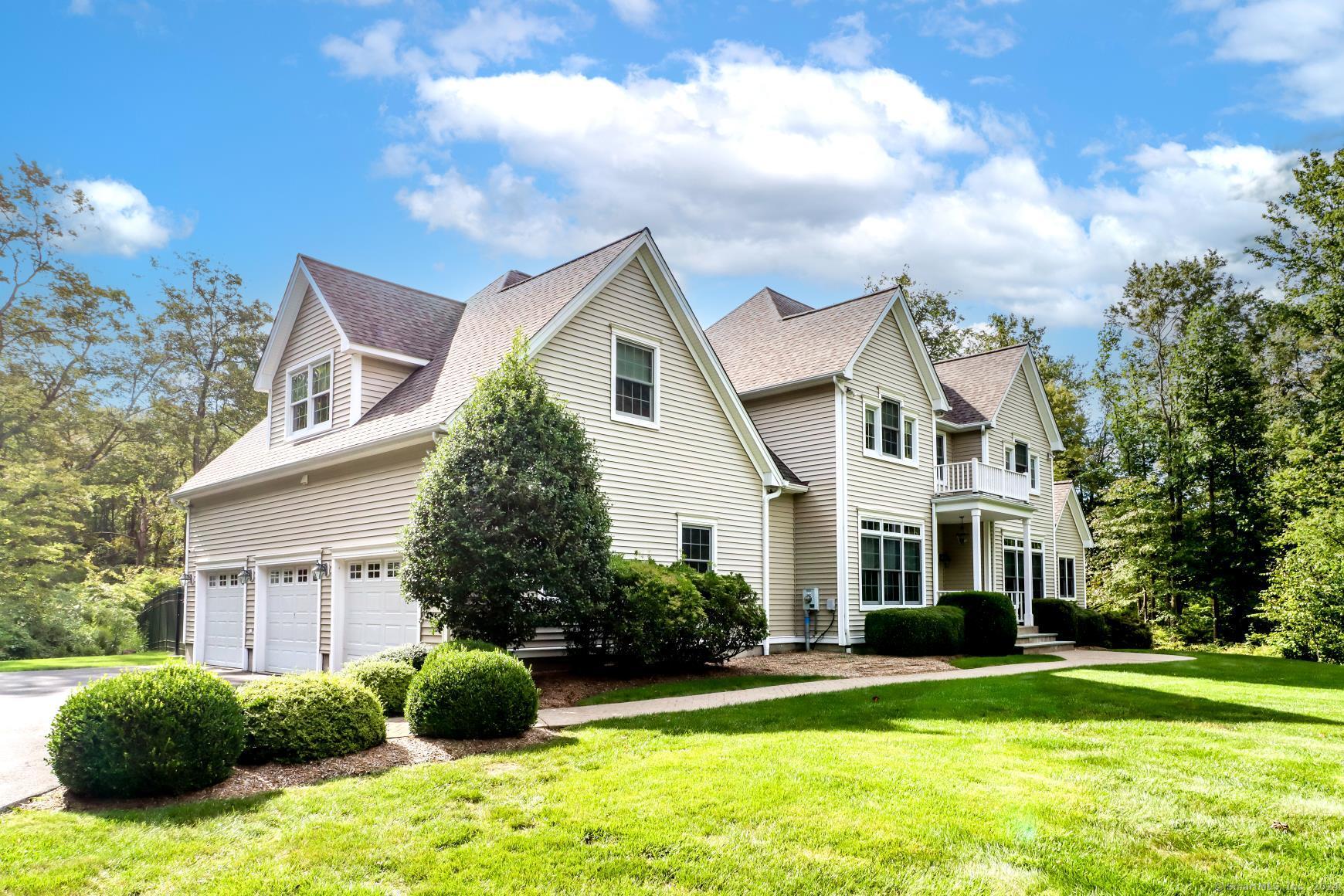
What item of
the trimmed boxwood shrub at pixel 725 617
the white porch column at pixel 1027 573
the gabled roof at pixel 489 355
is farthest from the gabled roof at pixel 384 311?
the white porch column at pixel 1027 573

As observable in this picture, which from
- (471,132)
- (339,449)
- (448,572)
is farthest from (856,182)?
(448,572)

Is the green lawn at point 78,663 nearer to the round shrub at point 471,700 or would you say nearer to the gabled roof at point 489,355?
the gabled roof at point 489,355

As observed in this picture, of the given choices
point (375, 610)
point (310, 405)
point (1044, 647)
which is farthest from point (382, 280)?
point (1044, 647)

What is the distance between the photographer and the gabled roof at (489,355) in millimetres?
14773

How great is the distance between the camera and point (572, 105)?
51.9 feet

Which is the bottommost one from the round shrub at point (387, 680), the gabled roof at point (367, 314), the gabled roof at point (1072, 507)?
the round shrub at point (387, 680)

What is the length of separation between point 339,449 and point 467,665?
7358 mm

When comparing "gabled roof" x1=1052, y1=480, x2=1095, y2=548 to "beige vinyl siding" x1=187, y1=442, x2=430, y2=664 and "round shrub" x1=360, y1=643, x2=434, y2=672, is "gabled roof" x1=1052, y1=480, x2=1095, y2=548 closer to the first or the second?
"beige vinyl siding" x1=187, y1=442, x2=430, y2=664

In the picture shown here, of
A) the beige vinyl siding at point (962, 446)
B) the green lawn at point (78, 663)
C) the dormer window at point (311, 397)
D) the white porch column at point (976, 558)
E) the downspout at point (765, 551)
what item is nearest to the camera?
the dormer window at point (311, 397)

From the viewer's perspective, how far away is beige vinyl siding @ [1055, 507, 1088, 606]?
105 feet

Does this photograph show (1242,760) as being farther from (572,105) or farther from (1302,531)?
(1302,531)

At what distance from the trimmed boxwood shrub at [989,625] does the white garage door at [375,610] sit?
42.0ft

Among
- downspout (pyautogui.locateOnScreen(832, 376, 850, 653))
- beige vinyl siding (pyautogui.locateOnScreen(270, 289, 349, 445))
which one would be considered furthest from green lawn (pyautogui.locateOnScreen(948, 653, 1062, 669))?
beige vinyl siding (pyautogui.locateOnScreen(270, 289, 349, 445))

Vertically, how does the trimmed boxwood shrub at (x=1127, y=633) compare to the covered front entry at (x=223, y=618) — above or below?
below
